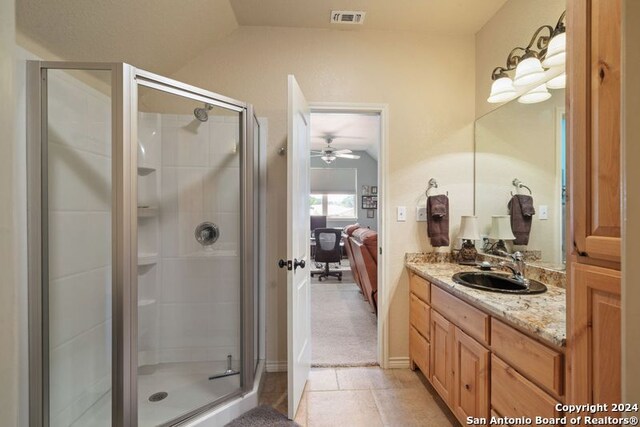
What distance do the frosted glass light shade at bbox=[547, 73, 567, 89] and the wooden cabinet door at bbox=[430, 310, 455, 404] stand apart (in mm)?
1474

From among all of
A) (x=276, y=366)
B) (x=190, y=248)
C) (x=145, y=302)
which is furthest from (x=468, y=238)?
(x=145, y=302)

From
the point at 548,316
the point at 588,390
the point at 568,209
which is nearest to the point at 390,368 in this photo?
the point at 548,316

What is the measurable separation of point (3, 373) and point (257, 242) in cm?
174

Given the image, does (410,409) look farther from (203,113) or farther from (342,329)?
(203,113)

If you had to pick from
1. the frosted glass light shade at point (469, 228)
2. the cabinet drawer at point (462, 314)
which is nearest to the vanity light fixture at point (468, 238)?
the frosted glass light shade at point (469, 228)

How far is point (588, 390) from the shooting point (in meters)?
0.78

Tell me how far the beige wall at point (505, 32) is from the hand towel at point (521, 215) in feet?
2.46

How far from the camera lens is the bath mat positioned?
5.22 feet

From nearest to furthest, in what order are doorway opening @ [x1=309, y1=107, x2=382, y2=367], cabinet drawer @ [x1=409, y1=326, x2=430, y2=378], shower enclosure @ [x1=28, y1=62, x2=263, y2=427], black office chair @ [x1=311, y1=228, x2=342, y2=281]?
shower enclosure @ [x1=28, y1=62, x2=263, y2=427] < cabinet drawer @ [x1=409, y1=326, x2=430, y2=378] < doorway opening @ [x1=309, y1=107, x2=382, y2=367] < black office chair @ [x1=311, y1=228, x2=342, y2=281]

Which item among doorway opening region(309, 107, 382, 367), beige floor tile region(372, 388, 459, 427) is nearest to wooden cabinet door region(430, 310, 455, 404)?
beige floor tile region(372, 388, 459, 427)

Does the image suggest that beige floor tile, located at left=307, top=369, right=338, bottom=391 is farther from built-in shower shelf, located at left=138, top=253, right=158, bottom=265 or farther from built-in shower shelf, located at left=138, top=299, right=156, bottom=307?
built-in shower shelf, located at left=138, top=253, right=158, bottom=265

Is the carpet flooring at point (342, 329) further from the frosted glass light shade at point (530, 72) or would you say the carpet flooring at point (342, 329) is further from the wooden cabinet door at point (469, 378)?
the frosted glass light shade at point (530, 72)

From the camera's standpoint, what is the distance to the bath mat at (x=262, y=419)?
1.59 m

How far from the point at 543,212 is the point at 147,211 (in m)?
2.59
